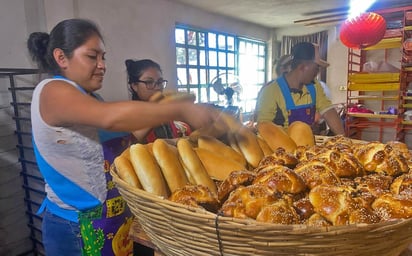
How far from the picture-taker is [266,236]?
0.41 metres

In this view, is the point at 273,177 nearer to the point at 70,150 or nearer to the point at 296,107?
the point at 70,150

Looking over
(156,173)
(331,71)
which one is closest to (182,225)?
(156,173)

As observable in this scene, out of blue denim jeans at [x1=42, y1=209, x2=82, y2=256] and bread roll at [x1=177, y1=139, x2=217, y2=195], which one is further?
blue denim jeans at [x1=42, y1=209, x2=82, y2=256]

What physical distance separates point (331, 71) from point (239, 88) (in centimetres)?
206

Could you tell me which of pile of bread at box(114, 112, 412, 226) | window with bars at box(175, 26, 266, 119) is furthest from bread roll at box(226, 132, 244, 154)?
window with bars at box(175, 26, 266, 119)

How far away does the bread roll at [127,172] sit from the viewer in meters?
0.68

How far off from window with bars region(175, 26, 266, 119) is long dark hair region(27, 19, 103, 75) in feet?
9.09

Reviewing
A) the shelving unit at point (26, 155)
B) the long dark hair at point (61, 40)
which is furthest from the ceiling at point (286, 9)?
the long dark hair at point (61, 40)

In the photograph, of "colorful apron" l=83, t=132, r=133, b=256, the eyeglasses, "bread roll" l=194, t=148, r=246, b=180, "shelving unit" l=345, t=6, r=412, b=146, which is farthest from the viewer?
"shelving unit" l=345, t=6, r=412, b=146

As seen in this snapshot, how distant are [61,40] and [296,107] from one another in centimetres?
146

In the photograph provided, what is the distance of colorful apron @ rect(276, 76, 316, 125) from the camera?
195cm

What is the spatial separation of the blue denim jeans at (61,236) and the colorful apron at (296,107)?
1.44 meters

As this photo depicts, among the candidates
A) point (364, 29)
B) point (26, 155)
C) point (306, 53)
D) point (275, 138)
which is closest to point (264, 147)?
point (275, 138)

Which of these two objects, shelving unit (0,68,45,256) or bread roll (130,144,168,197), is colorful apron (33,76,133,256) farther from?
shelving unit (0,68,45,256)
